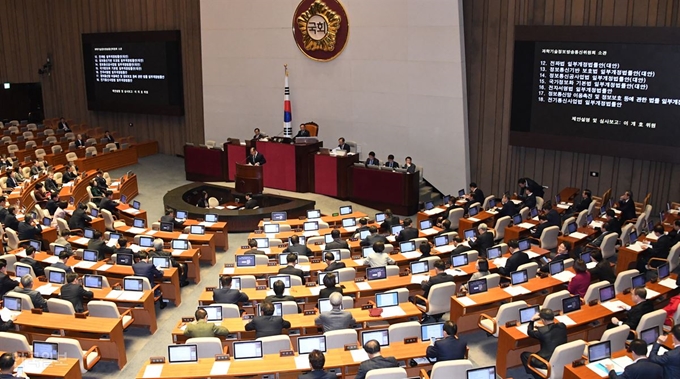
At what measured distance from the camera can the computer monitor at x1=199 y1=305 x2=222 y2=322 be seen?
29.8 ft

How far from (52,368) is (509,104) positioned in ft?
44.4

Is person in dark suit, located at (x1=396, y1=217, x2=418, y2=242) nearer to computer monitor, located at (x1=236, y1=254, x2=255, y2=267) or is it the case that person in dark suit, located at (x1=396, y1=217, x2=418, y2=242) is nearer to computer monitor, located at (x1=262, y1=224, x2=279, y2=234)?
computer monitor, located at (x1=262, y1=224, x2=279, y2=234)

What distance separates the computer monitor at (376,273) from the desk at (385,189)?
6.58 metres

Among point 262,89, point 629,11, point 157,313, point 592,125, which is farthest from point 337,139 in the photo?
point 157,313

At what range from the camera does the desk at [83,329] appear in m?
8.92

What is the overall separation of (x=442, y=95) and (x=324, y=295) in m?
10.0

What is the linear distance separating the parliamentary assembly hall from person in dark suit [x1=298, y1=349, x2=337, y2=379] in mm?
47

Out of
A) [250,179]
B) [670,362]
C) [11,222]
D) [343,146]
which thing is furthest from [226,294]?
[343,146]

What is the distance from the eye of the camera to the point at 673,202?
50.3 feet

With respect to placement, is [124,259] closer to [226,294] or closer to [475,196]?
[226,294]

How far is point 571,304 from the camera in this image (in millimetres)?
9227

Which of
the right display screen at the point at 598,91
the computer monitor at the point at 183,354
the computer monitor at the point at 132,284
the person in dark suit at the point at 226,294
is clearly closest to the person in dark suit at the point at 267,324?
→ the computer monitor at the point at 183,354

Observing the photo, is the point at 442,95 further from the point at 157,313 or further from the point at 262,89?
the point at 157,313

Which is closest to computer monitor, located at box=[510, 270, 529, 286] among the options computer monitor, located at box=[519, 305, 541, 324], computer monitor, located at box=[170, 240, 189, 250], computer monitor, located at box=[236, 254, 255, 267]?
computer monitor, located at box=[519, 305, 541, 324]
